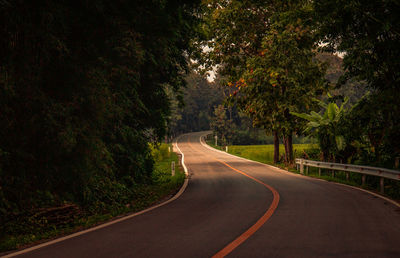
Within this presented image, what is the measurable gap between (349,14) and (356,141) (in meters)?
10.1

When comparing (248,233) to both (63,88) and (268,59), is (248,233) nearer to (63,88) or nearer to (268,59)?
(63,88)

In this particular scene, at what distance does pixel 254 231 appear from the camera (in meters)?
7.29

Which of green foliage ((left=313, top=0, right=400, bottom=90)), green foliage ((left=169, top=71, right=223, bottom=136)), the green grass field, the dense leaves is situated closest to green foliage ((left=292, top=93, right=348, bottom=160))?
the green grass field

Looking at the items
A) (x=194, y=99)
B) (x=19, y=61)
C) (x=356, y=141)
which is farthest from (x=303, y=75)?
(x=194, y=99)

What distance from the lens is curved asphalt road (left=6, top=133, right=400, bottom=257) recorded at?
589cm

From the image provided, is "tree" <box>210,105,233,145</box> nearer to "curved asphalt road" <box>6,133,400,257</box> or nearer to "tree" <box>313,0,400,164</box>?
A: "tree" <box>313,0,400,164</box>

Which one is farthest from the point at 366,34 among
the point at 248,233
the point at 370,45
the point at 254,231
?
the point at 248,233

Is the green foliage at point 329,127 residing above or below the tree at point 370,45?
below

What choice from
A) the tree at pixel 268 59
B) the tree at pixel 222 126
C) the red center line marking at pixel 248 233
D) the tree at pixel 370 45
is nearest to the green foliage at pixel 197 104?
the tree at pixel 222 126

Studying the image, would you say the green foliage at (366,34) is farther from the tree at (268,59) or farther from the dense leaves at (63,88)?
the tree at (268,59)

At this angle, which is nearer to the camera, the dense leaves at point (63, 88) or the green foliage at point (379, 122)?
the dense leaves at point (63, 88)

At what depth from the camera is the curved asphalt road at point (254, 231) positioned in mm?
5887

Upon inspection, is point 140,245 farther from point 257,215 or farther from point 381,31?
point 381,31

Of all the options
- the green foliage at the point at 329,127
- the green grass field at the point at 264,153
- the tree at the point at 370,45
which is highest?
the tree at the point at 370,45
